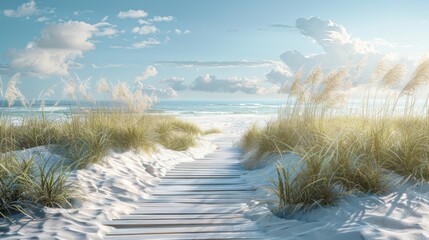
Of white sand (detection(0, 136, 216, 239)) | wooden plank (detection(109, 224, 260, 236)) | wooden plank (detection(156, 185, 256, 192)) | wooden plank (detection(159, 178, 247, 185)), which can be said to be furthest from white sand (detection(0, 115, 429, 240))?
wooden plank (detection(159, 178, 247, 185))

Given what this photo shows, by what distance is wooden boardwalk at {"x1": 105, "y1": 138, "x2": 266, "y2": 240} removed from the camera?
9.37ft

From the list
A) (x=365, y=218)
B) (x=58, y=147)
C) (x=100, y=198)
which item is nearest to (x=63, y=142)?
(x=58, y=147)

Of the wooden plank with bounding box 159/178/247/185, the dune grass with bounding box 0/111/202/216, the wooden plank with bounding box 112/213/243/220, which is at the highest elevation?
the dune grass with bounding box 0/111/202/216

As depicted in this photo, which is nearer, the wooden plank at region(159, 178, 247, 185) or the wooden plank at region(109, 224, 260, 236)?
the wooden plank at region(109, 224, 260, 236)

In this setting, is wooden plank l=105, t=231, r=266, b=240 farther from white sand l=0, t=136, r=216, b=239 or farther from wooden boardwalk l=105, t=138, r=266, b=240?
white sand l=0, t=136, r=216, b=239

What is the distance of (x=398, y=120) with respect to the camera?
6.17 meters

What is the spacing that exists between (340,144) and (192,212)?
1.68 metres

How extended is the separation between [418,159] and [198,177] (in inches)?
105

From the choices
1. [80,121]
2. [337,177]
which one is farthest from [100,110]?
[337,177]

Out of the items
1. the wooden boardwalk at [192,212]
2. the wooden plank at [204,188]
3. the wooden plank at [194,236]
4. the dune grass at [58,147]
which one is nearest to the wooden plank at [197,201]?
the wooden boardwalk at [192,212]

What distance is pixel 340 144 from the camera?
3883 mm

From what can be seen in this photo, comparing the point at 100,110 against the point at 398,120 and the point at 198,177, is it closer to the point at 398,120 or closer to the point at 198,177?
the point at 198,177

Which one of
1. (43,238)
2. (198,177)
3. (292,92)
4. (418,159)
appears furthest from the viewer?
(292,92)

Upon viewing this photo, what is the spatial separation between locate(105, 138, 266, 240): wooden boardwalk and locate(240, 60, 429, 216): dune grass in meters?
0.42
